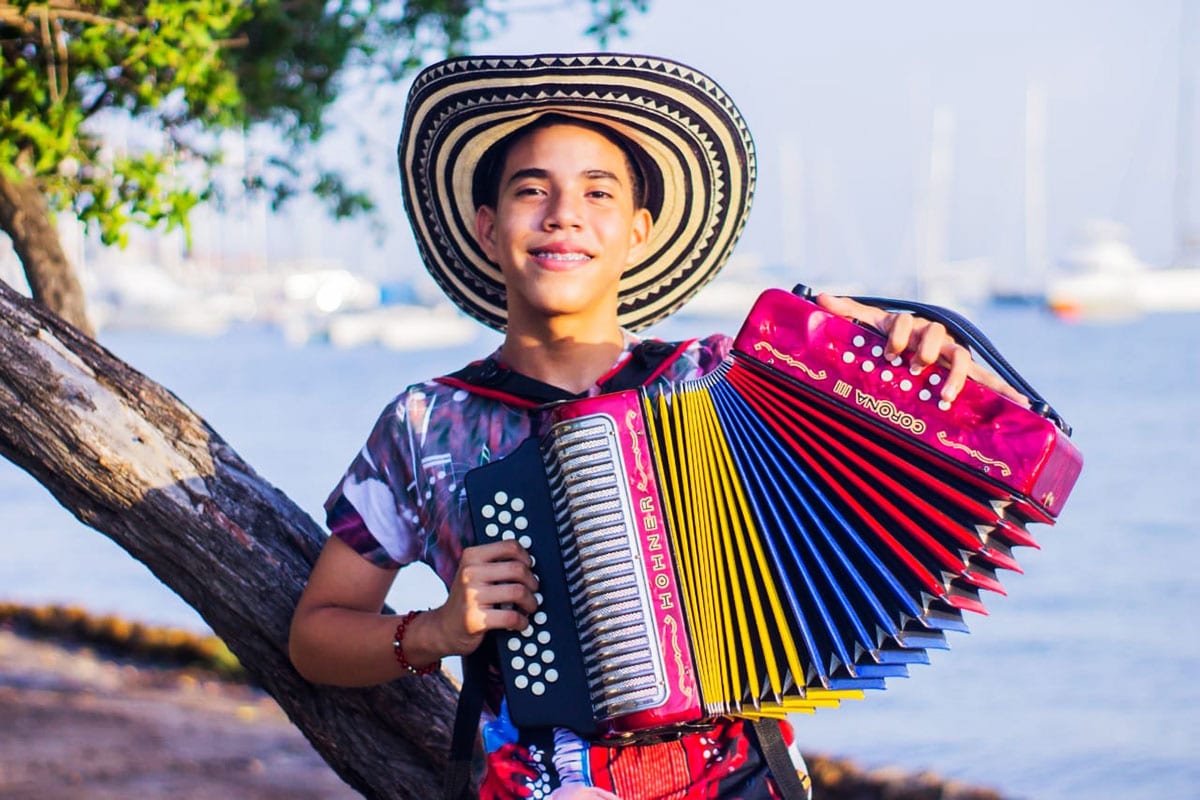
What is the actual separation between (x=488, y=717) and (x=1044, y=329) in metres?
63.4

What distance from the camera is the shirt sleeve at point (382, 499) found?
2482 millimetres

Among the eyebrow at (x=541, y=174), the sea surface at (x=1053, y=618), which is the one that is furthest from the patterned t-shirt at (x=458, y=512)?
the sea surface at (x=1053, y=618)

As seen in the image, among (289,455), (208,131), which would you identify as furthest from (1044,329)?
(208,131)

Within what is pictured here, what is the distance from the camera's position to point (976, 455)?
7.18 feet

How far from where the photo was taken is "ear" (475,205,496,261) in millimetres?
2740

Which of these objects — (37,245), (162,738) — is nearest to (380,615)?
(37,245)

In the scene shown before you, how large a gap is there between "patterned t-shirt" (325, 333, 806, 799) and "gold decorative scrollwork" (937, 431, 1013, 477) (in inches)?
18.1

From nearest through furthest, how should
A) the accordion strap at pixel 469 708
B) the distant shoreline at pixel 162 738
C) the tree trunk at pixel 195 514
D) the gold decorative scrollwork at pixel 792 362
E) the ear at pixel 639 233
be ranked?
the gold decorative scrollwork at pixel 792 362 → the accordion strap at pixel 469 708 → the ear at pixel 639 233 → the tree trunk at pixel 195 514 → the distant shoreline at pixel 162 738

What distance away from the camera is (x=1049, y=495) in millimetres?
2191

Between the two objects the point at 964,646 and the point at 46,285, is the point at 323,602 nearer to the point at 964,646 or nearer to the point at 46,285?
the point at 46,285

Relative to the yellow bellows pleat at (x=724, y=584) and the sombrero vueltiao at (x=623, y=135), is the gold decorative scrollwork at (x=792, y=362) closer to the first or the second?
the yellow bellows pleat at (x=724, y=584)

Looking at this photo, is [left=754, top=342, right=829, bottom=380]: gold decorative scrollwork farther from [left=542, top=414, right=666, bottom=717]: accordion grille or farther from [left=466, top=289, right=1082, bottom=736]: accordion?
[left=542, top=414, right=666, bottom=717]: accordion grille

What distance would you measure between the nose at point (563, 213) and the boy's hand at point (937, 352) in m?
0.54

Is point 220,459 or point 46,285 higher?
point 46,285
